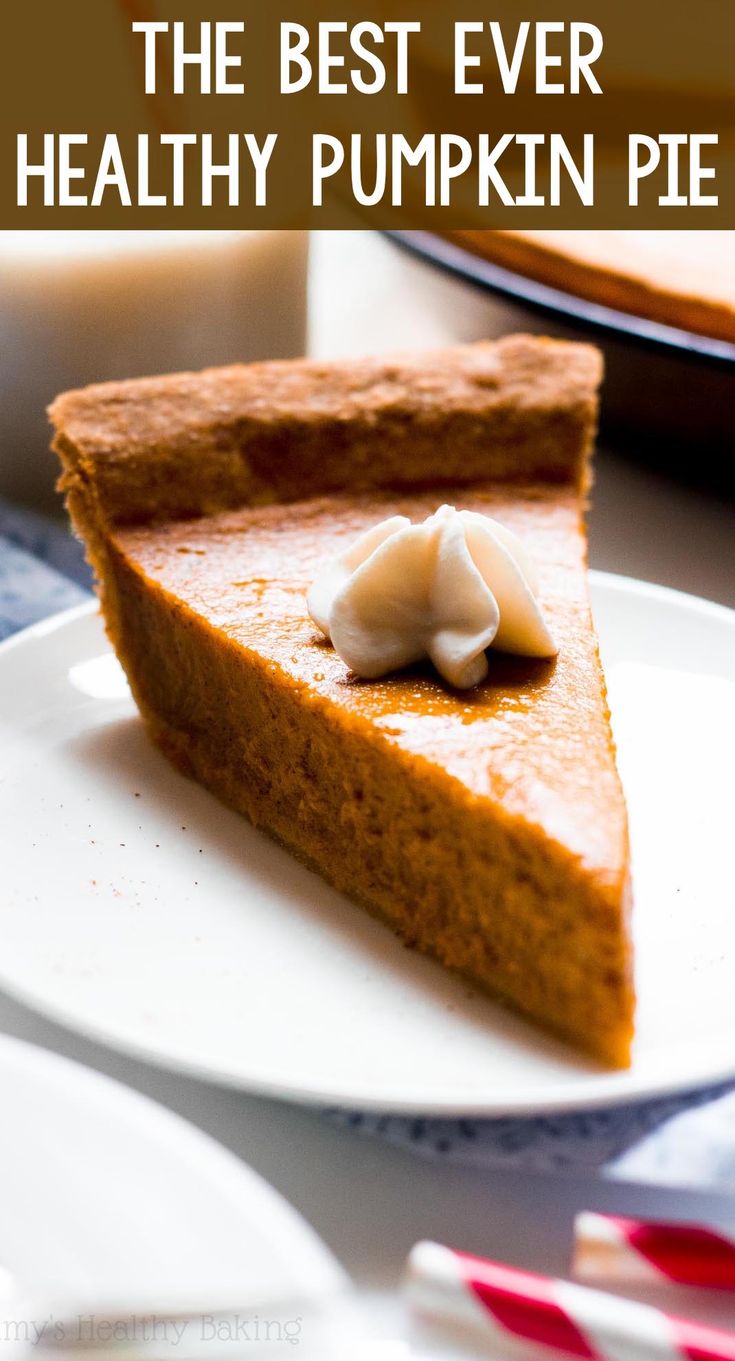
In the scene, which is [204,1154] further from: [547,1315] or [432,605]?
[432,605]

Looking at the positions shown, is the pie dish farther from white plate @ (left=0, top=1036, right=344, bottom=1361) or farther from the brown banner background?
white plate @ (left=0, top=1036, right=344, bottom=1361)

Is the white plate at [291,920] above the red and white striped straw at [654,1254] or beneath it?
above

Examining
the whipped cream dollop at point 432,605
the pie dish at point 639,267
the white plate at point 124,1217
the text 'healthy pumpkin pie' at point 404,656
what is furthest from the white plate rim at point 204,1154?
the pie dish at point 639,267

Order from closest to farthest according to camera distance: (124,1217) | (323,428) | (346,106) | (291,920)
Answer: (124,1217) < (291,920) < (323,428) < (346,106)

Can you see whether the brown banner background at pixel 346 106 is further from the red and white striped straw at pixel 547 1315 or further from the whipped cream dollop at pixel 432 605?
the red and white striped straw at pixel 547 1315

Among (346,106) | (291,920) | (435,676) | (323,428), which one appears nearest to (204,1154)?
(291,920)
